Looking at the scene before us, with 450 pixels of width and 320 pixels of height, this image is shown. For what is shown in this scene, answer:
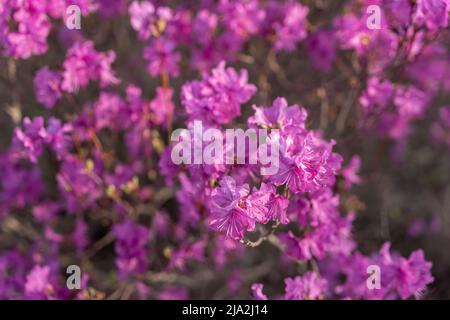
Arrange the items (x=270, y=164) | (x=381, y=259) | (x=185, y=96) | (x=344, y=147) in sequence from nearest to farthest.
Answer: (x=270, y=164) < (x=185, y=96) < (x=381, y=259) < (x=344, y=147)

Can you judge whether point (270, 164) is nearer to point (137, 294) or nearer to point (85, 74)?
point (85, 74)

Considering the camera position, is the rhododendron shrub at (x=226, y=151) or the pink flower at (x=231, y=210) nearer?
the pink flower at (x=231, y=210)

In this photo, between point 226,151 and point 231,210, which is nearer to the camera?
point 231,210

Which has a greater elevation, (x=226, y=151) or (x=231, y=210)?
(x=226, y=151)

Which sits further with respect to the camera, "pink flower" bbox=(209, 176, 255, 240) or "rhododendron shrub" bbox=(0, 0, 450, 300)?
"rhododendron shrub" bbox=(0, 0, 450, 300)

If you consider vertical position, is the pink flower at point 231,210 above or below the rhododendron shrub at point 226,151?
below

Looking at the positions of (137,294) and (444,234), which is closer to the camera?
(137,294)

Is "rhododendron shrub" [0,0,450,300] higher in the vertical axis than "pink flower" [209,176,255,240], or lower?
higher
